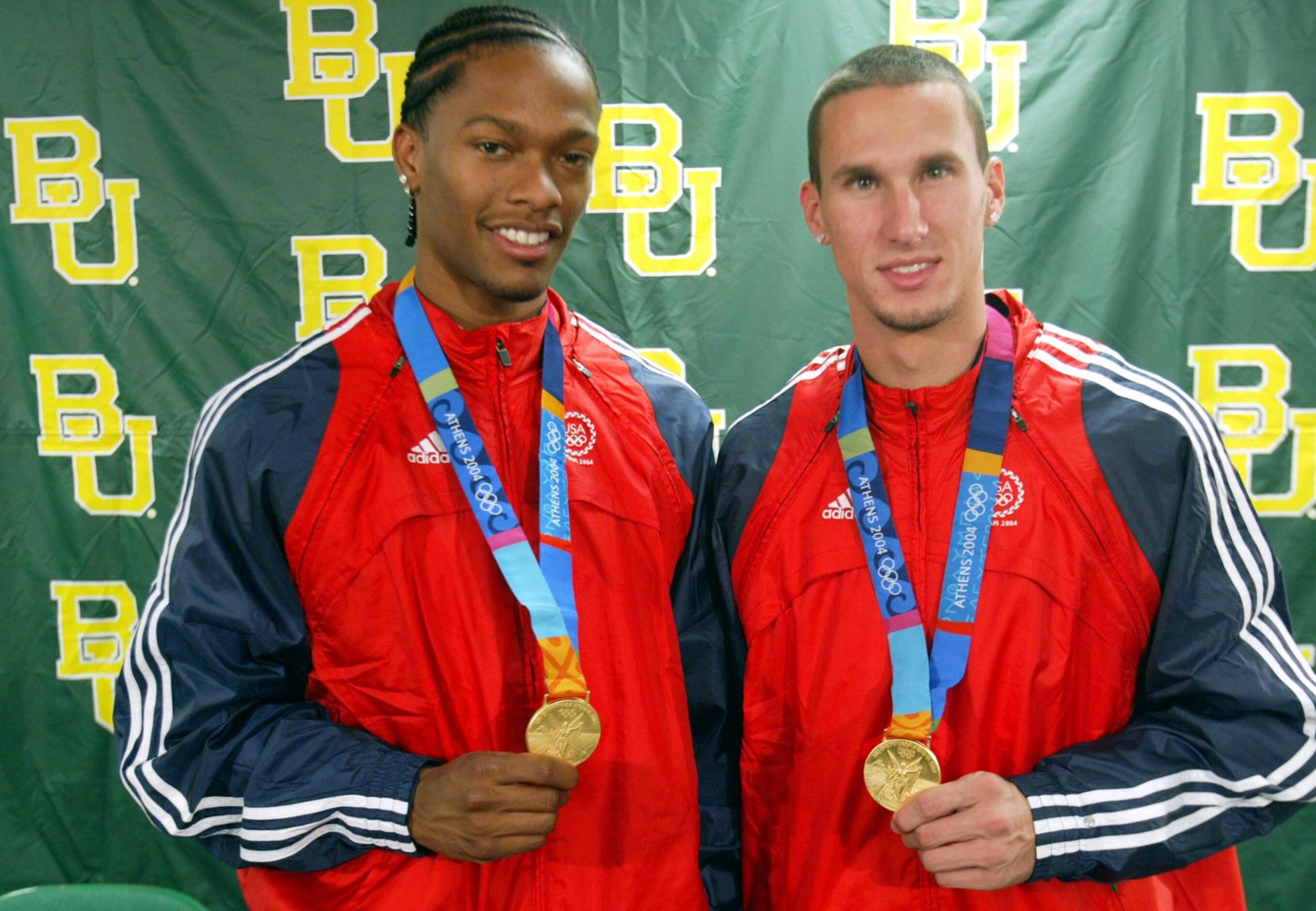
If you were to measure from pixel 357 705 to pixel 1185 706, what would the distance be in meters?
1.06

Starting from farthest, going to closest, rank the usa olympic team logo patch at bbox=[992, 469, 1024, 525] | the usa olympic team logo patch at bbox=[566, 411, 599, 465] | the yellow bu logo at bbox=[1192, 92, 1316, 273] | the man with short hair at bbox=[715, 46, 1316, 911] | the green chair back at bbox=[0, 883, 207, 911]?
the yellow bu logo at bbox=[1192, 92, 1316, 273], the green chair back at bbox=[0, 883, 207, 911], the usa olympic team logo patch at bbox=[566, 411, 599, 465], the usa olympic team logo patch at bbox=[992, 469, 1024, 525], the man with short hair at bbox=[715, 46, 1316, 911]

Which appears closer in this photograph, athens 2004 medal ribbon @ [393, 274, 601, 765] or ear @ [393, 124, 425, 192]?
athens 2004 medal ribbon @ [393, 274, 601, 765]

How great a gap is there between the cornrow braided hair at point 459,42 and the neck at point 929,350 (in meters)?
0.54

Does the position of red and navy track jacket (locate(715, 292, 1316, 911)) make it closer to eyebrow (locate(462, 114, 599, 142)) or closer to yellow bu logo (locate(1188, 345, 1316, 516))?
eyebrow (locate(462, 114, 599, 142))

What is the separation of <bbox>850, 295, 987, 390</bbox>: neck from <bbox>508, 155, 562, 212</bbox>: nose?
0.47 metres

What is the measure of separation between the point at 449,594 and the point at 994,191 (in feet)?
3.17

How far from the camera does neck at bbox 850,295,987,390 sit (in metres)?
1.52

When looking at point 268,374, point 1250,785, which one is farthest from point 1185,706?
point 268,374

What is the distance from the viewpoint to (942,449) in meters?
1.49

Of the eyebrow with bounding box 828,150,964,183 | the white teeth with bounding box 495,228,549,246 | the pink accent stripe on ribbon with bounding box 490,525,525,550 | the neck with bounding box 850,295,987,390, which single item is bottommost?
the pink accent stripe on ribbon with bounding box 490,525,525,550

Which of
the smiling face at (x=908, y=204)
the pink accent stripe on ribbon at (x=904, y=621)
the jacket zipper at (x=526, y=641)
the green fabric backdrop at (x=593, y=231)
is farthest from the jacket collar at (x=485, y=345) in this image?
the green fabric backdrop at (x=593, y=231)

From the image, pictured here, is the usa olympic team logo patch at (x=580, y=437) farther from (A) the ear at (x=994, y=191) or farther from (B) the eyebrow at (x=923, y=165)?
(A) the ear at (x=994, y=191)

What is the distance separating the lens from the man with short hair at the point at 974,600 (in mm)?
1327

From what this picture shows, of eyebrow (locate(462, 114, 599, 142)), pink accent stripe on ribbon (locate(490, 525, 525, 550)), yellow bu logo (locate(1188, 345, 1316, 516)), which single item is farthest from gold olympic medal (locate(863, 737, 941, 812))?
yellow bu logo (locate(1188, 345, 1316, 516))
